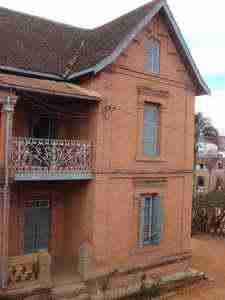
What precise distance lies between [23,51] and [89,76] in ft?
9.89

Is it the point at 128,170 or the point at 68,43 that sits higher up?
the point at 68,43

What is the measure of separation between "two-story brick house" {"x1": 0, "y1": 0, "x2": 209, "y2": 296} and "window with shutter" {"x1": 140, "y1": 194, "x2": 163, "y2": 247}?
0.04 meters

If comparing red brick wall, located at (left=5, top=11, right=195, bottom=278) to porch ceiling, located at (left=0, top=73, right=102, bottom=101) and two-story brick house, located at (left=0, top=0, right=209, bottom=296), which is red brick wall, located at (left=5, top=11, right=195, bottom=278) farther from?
porch ceiling, located at (left=0, top=73, right=102, bottom=101)

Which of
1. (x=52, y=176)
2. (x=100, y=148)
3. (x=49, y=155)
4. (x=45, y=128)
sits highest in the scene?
(x=45, y=128)

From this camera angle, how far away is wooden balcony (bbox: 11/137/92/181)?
37.8ft

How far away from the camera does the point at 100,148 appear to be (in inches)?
522

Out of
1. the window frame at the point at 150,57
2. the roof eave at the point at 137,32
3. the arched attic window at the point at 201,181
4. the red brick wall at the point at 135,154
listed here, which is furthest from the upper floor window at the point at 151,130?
the arched attic window at the point at 201,181

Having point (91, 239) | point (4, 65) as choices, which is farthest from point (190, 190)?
point (4, 65)

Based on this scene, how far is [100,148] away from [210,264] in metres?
9.27

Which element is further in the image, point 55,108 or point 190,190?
point 190,190

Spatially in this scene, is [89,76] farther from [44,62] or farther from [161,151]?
[161,151]

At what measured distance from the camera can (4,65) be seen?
1284 cm

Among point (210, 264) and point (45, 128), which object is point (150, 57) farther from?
point (210, 264)

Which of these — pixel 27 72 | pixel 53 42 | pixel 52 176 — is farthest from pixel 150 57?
pixel 52 176
